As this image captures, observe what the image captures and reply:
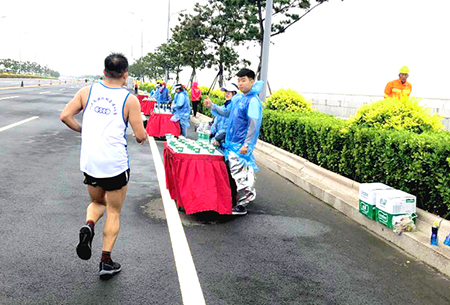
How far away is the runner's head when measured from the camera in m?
3.85

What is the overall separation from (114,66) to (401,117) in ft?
17.6

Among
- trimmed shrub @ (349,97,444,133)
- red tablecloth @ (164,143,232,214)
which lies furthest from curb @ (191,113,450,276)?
red tablecloth @ (164,143,232,214)

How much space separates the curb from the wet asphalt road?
13cm

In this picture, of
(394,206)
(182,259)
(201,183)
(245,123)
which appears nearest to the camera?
(182,259)

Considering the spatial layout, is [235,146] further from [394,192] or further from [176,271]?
[176,271]

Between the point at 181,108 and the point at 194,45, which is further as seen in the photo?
the point at 194,45

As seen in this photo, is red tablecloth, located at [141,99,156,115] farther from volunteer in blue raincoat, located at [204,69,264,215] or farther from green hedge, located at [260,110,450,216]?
volunteer in blue raincoat, located at [204,69,264,215]

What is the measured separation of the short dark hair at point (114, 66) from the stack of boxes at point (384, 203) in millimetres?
3414

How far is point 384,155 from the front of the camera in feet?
21.4

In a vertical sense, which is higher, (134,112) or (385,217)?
(134,112)

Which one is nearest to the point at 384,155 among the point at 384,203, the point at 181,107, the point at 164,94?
the point at 384,203

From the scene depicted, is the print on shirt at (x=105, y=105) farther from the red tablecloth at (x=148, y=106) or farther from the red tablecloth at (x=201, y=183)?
the red tablecloth at (x=148, y=106)

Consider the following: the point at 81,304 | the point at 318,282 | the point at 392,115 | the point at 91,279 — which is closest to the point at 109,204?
the point at 91,279

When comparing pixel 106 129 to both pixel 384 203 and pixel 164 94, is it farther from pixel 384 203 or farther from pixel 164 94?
pixel 164 94
